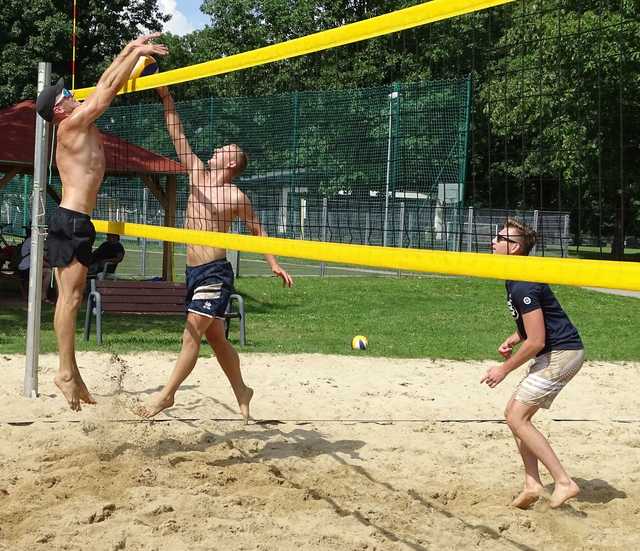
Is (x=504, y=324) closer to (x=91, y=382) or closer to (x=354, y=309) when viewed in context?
(x=354, y=309)

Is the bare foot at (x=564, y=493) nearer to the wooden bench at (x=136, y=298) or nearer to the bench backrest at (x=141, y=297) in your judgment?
the wooden bench at (x=136, y=298)

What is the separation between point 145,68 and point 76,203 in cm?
119

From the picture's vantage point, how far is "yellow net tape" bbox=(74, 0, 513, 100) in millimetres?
3992

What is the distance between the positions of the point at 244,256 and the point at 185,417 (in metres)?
21.5

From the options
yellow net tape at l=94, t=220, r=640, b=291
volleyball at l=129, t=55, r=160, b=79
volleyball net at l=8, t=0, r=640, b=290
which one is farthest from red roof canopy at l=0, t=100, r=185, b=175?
yellow net tape at l=94, t=220, r=640, b=291

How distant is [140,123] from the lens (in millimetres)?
10727

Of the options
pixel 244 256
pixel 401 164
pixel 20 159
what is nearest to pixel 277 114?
pixel 401 164

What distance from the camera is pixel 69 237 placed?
16.5ft

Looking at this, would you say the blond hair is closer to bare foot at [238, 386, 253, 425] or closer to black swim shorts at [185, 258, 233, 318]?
black swim shorts at [185, 258, 233, 318]

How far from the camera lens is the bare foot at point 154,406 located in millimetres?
5500

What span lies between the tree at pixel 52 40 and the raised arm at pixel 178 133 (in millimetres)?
29047

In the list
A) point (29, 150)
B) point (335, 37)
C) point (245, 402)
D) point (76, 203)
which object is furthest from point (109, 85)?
Result: point (29, 150)

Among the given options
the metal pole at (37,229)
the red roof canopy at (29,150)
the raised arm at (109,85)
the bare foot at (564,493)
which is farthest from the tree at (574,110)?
the red roof canopy at (29,150)

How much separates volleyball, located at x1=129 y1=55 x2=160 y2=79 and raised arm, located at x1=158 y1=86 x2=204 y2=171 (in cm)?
19
